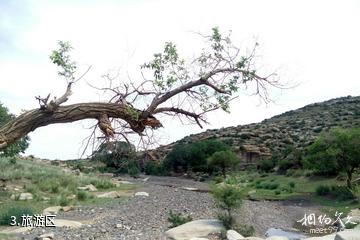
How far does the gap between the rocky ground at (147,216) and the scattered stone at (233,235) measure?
5.50ft

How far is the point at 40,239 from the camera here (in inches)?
432

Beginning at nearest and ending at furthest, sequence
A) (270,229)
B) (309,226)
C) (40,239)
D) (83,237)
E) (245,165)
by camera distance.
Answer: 1. (40,239)
2. (83,237)
3. (270,229)
4. (309,226)
5. (245,165)

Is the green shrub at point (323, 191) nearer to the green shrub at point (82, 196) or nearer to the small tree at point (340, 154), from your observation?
the small tree at point (340, 154)

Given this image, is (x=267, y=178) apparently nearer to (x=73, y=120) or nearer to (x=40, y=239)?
(x=40, y=239)

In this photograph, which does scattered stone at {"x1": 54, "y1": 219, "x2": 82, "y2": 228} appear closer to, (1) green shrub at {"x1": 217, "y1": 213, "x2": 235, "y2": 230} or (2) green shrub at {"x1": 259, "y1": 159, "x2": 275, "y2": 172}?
(1) green shrub at {"x1": 217, "y1": 213, "x2": 235, "y2": 230}

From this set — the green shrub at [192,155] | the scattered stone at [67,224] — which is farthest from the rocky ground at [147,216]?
the green shrub at [192,155]

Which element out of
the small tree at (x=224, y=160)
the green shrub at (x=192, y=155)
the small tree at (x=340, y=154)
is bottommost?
the small tree at (x=340, y=154)

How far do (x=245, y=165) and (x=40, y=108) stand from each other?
4156 centimetres

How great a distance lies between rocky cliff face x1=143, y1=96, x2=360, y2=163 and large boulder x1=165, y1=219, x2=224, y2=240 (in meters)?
31.9

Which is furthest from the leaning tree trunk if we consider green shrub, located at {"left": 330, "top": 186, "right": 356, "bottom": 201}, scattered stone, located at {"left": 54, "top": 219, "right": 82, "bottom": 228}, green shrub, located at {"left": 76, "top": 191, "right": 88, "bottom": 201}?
green shrub, located at {"left": 330, "top": 186, "right": 356, "bottom": 201}

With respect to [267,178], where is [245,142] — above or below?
above

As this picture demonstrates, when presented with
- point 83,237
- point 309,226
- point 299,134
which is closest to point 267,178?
point 299,134

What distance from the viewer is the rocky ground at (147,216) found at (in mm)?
12516

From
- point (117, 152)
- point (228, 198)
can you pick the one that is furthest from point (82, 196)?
point (117, 152)
